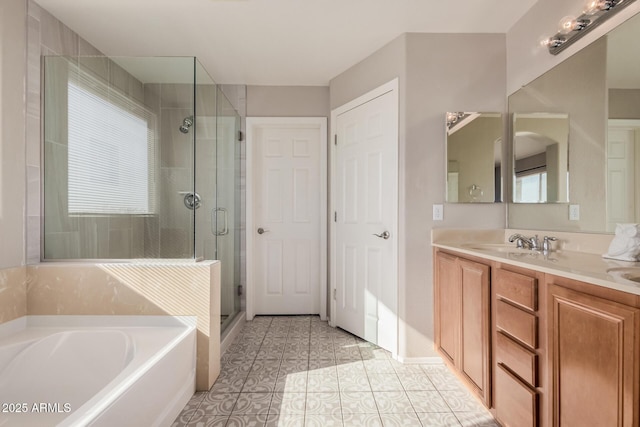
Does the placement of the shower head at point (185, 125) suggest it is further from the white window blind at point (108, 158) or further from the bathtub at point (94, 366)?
the bathtub at point (94, 366)

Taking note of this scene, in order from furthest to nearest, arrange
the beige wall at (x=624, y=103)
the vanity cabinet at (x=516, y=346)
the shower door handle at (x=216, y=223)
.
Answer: the shower door handle at (x=216, y=223), the beige wall at (x=624, y=103), the vanity cabinet at (x=516, y=346)

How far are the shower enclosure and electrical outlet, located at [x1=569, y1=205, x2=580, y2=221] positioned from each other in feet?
7.16

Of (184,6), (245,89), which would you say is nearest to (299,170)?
(245,89)

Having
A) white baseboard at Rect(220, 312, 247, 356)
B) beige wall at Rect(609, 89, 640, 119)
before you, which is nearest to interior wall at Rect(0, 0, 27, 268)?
white baseboard at Rect(220, 312, 247, 356)

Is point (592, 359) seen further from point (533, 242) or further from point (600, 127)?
Answer: point (600, 127)

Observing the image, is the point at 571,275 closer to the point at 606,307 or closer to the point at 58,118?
the point at 606,307

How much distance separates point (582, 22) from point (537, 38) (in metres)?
0.39

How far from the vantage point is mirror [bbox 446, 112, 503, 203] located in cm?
217

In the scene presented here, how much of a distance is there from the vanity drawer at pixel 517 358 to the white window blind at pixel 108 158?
2.03 meters

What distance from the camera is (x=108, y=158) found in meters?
1.88

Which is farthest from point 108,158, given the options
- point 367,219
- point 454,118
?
point 454,118

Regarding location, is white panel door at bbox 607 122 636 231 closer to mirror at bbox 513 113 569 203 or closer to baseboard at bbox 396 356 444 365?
mirror at bbox 513 113 569 203

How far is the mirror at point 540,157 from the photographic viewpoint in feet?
5.73

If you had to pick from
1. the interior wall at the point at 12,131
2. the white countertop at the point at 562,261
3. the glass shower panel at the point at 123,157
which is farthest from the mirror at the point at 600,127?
the interior wall at the point at 12,131
